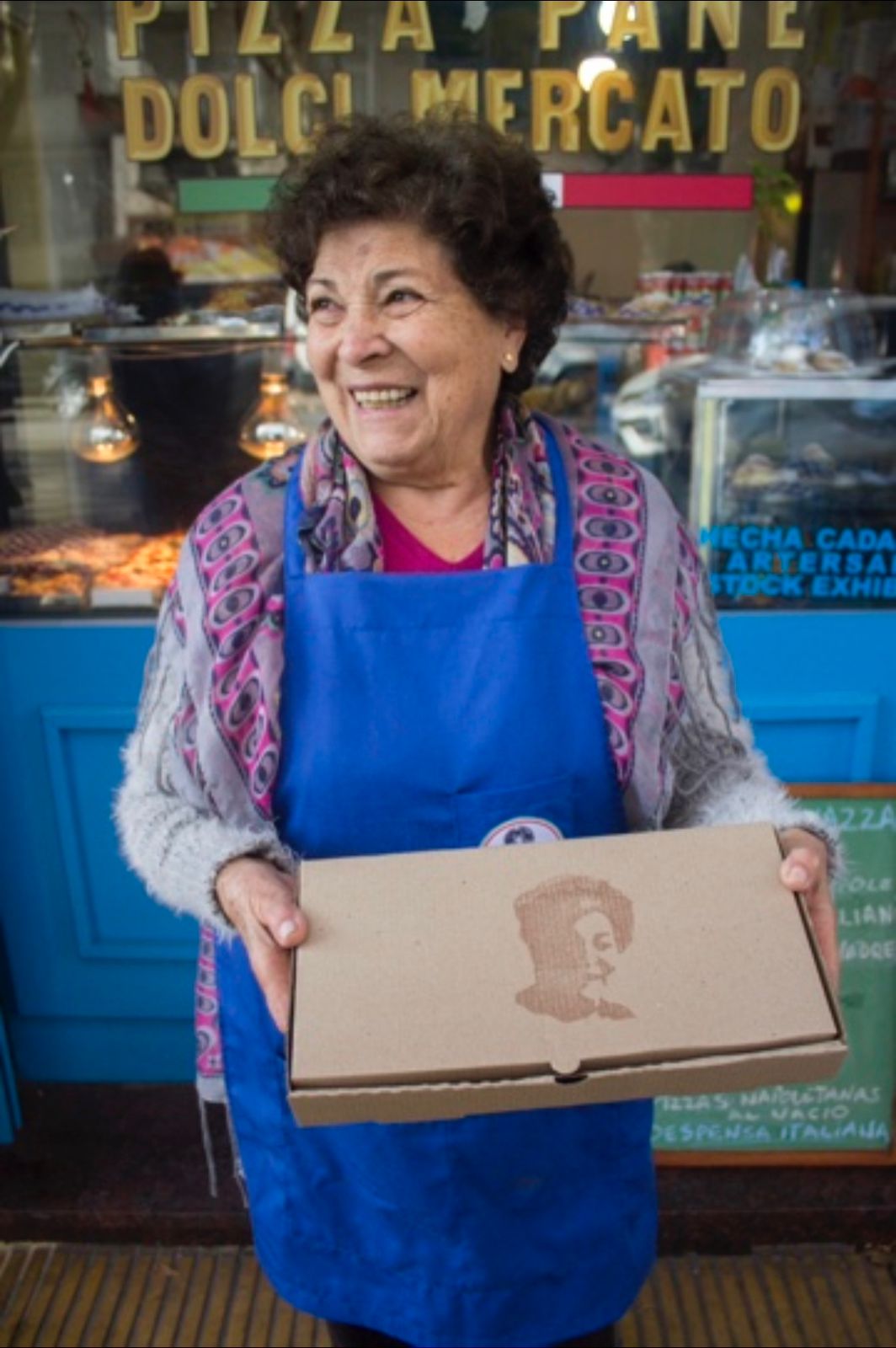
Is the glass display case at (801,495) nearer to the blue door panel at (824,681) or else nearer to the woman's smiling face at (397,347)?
the blue door panel at (824,681)

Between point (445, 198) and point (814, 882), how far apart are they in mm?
874

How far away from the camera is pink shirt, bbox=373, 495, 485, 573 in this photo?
153 centimetres

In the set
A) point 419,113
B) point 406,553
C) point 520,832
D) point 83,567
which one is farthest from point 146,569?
point 520,832

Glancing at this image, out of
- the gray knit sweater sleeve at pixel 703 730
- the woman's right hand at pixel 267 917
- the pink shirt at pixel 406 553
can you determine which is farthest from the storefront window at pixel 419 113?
the woman's right hand at pixel 267 917

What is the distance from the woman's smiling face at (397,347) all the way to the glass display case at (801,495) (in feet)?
4.03

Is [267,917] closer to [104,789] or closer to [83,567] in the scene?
[104,789]

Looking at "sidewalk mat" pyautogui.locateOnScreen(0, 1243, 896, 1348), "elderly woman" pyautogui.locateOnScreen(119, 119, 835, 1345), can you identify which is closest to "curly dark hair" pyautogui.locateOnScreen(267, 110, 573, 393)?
"elderly woman" pyautogui.locateOnScreen(119, 119, 835, 1345)

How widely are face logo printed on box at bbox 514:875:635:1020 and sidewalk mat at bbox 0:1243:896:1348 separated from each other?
154 cm

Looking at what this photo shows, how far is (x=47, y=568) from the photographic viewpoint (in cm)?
270

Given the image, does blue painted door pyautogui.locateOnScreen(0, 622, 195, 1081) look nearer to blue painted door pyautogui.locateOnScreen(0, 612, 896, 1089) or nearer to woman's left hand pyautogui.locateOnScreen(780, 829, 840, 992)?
blue painted door pyautogui.locateOnScreen(0, 612, 896, 1089)

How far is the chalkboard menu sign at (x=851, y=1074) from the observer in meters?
2.40

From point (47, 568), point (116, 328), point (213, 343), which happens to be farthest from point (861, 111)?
point (47, 568)

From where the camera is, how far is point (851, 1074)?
2.47 m

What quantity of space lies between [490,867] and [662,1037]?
0.23 meters
